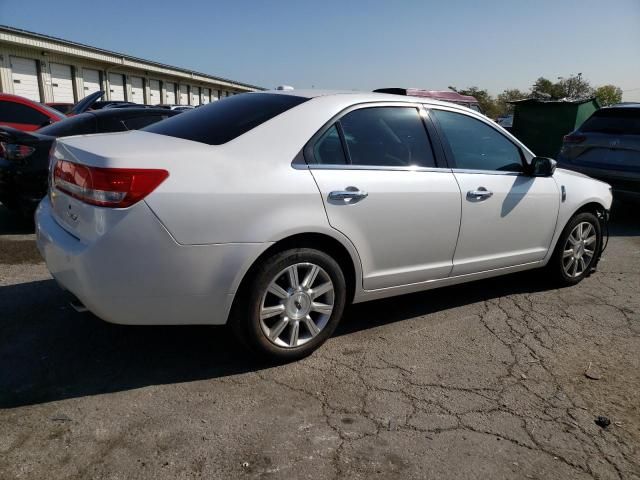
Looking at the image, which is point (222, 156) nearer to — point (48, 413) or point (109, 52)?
point (48, 413)

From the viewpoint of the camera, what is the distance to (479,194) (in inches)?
150

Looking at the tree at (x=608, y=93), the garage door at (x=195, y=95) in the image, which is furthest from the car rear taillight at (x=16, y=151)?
the tree at (x=608, y=93)

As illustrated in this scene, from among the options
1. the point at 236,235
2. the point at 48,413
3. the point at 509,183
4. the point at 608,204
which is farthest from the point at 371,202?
the point at 608,204

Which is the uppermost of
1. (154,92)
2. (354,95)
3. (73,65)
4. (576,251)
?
(73,65)

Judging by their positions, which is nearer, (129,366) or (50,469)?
(50,469)

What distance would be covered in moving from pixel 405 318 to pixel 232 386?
1589 millimetres

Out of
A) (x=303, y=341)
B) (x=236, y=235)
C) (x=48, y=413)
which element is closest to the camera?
(x=48, y=413)

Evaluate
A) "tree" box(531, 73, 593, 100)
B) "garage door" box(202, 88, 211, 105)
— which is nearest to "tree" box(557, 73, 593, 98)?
"tree" box(531, 73, 593, 100)

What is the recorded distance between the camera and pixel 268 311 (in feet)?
→ 9.83

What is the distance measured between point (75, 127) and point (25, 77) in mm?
21646

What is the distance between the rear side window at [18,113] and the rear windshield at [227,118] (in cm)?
646

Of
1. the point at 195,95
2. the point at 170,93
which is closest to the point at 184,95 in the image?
the point at 195,95

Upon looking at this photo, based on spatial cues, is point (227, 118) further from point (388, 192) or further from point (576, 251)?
point (576, 251)

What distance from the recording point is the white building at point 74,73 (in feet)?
75.3
